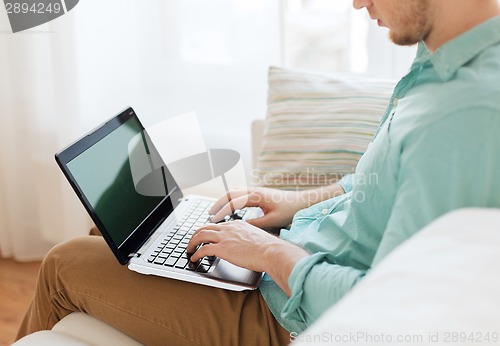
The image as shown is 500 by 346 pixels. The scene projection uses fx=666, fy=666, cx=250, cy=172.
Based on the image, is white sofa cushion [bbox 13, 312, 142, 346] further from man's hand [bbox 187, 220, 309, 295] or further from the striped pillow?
the striped pillow

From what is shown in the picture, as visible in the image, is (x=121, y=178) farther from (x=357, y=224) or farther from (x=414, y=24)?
(x=414, y=24)

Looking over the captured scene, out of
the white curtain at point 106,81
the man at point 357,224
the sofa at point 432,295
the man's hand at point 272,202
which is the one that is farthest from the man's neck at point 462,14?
the white curtain at point 106,81

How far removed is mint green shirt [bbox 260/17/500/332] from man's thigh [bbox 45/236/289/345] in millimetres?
47

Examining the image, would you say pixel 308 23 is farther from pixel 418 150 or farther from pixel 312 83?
pixel 418 150

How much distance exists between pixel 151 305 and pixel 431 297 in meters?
0.65

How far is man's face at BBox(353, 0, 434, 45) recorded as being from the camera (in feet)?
3.28

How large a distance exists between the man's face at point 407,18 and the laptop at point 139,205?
48 centimetres

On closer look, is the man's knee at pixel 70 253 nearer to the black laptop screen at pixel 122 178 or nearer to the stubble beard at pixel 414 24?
the black laptop screen at pixel 122 178

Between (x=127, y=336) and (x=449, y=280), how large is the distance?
0.72 meters

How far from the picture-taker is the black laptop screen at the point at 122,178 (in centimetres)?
123

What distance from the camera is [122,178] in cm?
135
